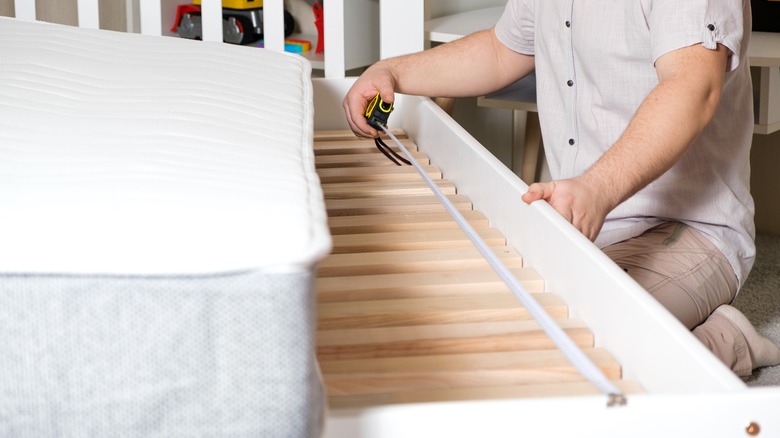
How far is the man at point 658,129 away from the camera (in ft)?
2.93

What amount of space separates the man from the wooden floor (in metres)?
0.12

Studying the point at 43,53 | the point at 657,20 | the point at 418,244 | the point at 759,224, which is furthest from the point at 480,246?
the point at 759,224

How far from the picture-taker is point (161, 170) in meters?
0.57

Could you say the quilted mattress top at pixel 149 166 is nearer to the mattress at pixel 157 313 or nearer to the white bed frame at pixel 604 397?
the mattress at pixel 157 313

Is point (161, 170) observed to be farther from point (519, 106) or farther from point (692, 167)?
point (519, 106)

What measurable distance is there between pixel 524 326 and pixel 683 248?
18.8 inches

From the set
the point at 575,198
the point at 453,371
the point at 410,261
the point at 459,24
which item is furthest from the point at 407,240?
the point at 459,24

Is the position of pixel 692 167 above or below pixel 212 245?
below

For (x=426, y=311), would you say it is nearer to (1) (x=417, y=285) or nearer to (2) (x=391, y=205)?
(1) (x=417, y=285)

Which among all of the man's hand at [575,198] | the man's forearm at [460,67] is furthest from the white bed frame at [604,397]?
the man's forearm at [460,67]

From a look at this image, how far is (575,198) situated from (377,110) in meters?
0.53

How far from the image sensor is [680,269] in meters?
1.07

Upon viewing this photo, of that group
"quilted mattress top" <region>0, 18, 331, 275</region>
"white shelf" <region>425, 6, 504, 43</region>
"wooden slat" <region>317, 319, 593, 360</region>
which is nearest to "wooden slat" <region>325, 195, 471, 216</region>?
"quilted mattress top" <region>0, 18, 331, 275</region>

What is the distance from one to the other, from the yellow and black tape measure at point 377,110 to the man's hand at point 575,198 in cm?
50
